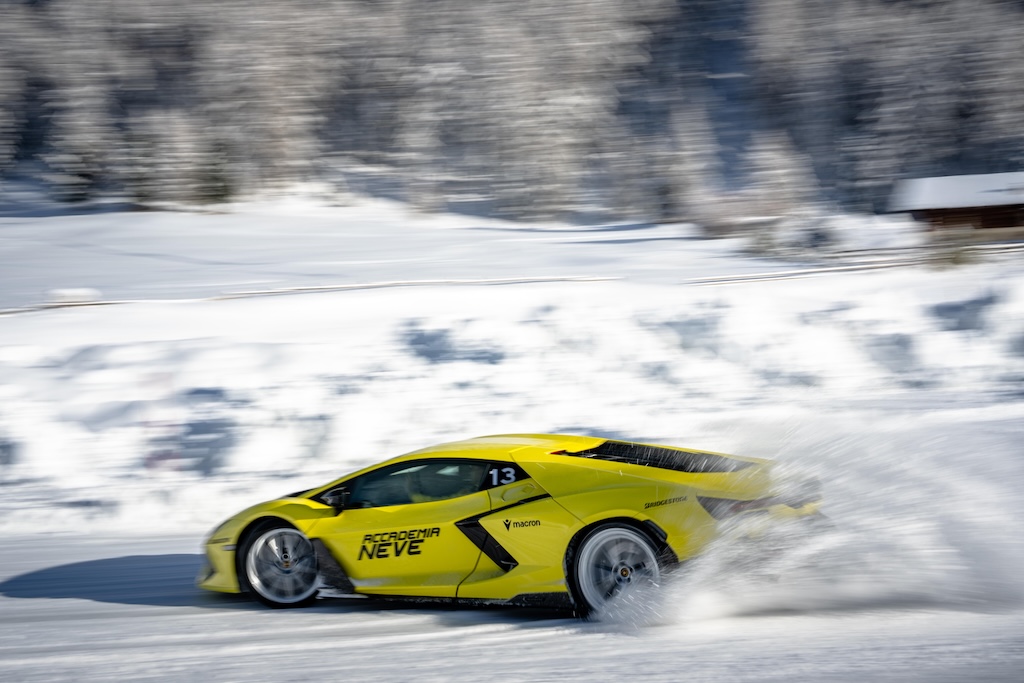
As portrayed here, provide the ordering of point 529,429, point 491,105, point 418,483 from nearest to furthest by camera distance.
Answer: point 418,483
point 529,429
point 491,105

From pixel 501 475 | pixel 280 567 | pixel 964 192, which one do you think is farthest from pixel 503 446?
pixel 964 192

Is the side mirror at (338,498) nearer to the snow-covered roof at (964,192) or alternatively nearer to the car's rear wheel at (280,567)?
the car's rear wheel at (280,567)

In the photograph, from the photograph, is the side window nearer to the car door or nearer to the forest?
the car door

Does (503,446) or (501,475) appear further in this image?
(503,446)

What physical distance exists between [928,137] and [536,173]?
486 inches

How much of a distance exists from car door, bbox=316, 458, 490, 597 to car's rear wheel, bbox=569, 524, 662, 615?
0.59 m

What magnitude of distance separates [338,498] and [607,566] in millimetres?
1748

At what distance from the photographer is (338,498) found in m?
5.93

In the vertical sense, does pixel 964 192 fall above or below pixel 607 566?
above

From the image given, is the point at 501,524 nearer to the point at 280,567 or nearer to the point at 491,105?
the point at 280,567

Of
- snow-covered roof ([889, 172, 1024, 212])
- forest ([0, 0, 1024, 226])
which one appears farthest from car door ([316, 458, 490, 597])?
forest ([0, 0, 1024, 226])

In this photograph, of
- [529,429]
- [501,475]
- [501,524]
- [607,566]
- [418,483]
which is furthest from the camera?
[529,429]

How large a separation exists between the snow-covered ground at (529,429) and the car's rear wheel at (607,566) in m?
0.16

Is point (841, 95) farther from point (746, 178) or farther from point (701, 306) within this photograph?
point (701, 306)
